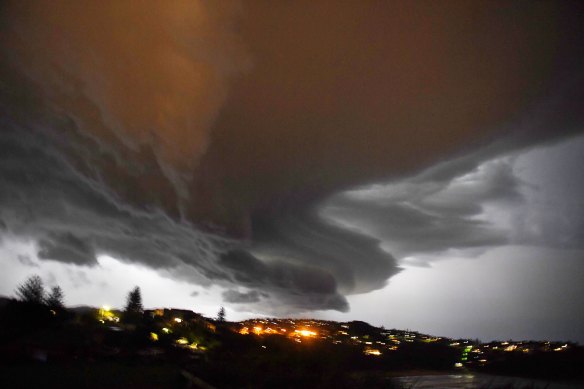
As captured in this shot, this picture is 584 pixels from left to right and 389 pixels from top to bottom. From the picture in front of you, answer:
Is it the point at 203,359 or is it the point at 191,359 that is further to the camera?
the point at 191,359

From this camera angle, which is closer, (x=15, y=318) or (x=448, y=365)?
(x=15, y=318)

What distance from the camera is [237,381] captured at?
1706 centimetres

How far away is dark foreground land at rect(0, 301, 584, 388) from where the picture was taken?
17484mm

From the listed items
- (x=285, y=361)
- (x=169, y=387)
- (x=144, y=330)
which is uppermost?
(x=144, y=330)

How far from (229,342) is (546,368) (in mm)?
50716

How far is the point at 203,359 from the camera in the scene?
3331 centimetres

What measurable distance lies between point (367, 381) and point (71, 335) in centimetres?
4060

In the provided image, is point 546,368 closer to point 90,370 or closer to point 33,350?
point 90,370

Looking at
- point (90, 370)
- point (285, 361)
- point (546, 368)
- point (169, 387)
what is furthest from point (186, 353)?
point (546, 368)

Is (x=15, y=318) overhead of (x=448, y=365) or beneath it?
overhead

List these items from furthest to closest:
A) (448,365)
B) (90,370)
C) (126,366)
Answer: (448,365)
(126,366)
(90,370)

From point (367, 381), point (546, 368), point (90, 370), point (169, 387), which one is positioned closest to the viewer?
point (367, 381)

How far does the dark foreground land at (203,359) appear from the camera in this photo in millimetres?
17484

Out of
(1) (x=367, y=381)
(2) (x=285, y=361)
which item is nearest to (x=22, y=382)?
(2) (x=285, y=361)
